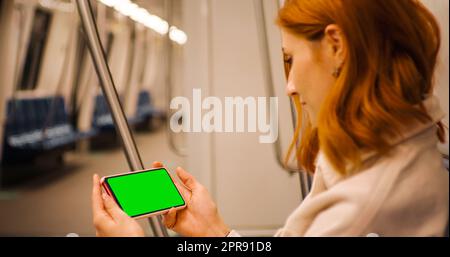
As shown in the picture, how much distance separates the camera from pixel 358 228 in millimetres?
810

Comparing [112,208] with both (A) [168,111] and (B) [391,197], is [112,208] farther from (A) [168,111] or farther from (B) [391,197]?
(A) [168,111]

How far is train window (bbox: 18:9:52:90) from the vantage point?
557cm

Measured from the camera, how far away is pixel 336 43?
858 millimetres

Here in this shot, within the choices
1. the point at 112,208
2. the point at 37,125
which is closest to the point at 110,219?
the point at 112,208

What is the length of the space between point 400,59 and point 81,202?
3588 mm

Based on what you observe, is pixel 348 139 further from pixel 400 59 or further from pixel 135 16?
pixel 135 16

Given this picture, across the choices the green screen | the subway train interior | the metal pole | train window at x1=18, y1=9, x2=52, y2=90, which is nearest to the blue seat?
the subway train interior

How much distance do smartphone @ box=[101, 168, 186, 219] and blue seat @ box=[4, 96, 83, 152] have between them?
3.59 metres

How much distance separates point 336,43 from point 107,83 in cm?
51

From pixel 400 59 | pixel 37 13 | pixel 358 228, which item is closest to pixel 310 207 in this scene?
pixel 358 228

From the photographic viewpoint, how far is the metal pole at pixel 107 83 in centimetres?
106

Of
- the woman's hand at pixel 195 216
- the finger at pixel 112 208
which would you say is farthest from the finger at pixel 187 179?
the finger at pixel 112 208

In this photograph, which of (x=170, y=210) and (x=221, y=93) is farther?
(x=221, y=93)

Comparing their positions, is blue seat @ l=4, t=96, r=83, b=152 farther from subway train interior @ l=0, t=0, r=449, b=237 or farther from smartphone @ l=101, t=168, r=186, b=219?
smartphone @ l=101, t=168, r=186, b=219
